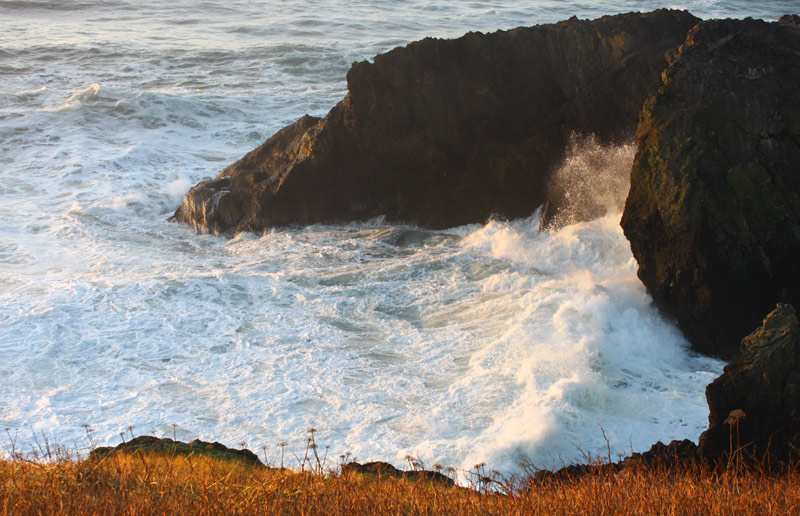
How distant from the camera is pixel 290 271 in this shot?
10.9m

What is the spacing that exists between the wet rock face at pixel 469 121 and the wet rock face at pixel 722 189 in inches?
86.6

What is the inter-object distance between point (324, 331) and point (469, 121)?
14.6ft

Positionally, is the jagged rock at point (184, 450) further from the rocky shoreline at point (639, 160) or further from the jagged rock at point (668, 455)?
the rocky shoreline at point (639, 160)

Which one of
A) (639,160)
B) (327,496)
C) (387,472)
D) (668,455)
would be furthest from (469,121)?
(327,496)

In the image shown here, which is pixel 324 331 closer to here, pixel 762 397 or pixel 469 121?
pixel 469 121

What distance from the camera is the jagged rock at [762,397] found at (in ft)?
17.0

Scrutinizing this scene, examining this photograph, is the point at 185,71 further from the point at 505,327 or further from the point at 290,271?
the point at 505,327

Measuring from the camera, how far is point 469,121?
11766 millimetres

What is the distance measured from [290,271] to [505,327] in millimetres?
3484

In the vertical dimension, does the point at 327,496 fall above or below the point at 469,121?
below

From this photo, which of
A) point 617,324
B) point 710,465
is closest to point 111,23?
point 617,324

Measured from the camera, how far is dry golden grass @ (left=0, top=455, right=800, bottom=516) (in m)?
3.96

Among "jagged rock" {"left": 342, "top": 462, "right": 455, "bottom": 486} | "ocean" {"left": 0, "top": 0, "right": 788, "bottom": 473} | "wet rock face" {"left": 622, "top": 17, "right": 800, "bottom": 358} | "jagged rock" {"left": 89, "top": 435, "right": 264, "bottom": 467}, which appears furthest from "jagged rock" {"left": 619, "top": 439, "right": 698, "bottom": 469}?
"wet rock face" {"left": 622, "top": 17, "right": 800, "bottom": 358}

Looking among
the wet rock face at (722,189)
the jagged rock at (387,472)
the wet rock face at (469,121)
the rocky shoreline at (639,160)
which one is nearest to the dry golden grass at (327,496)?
the jagged rock at (387,472)
